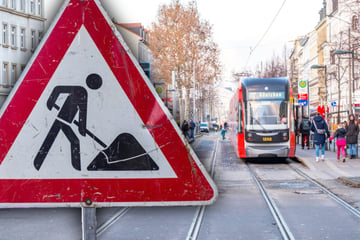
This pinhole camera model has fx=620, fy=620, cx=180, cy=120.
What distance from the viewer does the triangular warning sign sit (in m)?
3.15

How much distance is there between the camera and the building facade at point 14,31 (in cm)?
5156

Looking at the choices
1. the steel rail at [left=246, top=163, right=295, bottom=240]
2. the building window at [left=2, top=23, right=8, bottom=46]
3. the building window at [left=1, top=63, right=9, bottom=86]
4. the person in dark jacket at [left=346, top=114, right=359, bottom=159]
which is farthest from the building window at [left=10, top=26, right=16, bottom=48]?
the steel rail at [left=246, top=163, right=295, bottom=240]

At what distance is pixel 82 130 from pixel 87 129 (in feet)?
0.09

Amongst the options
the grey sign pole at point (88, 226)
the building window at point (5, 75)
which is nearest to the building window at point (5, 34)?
the building window at point (5, 75)

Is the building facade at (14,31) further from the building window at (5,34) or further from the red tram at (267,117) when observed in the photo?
the red tram at (267,117)

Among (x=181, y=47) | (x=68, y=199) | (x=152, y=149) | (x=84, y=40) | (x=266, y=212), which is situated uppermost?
(x=181, y=47)

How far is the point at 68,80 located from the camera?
10.4 feet

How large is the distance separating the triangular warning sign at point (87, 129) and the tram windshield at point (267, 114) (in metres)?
18.7

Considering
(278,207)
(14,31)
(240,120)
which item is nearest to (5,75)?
(14,31)

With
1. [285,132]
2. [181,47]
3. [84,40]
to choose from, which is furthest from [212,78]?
[84,40]

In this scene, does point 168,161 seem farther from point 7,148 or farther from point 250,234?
point 250,234

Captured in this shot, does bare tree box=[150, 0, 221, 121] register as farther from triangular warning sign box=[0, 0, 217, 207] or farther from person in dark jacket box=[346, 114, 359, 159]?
triangular warning sign box=[0, 0, 217, 207]

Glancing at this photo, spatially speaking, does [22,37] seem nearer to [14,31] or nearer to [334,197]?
[14,31]

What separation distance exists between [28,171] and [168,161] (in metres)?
0.72
